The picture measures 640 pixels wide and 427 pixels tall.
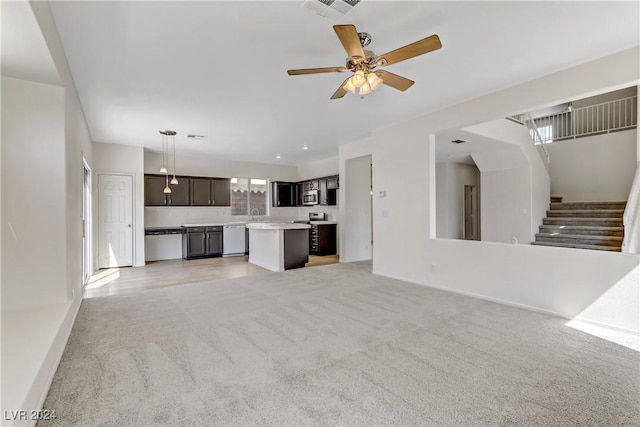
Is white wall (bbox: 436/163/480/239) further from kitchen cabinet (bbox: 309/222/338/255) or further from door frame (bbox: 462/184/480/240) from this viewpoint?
kitchen cabinet (bbox: 309/222/338/255)

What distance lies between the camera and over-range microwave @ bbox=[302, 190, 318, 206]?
28.1 feet

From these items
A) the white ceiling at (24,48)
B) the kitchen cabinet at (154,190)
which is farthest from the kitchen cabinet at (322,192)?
the white ceiling at (24,48)

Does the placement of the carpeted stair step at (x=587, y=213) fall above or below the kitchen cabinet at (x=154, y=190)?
below

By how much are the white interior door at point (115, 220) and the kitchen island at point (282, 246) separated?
110 inches

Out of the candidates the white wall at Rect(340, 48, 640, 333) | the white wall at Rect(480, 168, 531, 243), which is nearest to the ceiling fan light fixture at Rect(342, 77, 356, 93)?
the white wall at Rect(340, 48, 640, 333)

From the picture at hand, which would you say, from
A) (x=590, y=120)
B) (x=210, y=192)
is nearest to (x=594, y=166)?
(x=590, y=120)

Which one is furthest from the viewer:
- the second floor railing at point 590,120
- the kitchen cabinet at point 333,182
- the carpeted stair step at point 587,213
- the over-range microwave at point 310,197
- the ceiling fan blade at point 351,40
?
the over-range microwave at point 310,197

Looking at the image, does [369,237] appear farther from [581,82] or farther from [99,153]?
[99,153]

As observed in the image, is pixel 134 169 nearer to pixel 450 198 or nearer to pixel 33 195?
pixel 33 195

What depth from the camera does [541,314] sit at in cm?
341

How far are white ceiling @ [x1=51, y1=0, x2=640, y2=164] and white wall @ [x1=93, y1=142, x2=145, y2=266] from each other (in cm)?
190

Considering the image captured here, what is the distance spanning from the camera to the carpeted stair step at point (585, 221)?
5.34m

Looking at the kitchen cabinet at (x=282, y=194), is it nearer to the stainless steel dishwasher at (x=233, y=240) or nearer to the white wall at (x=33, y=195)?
the stainless steel dishwasher at (x=233, y=240)

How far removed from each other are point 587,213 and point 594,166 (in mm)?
1848
